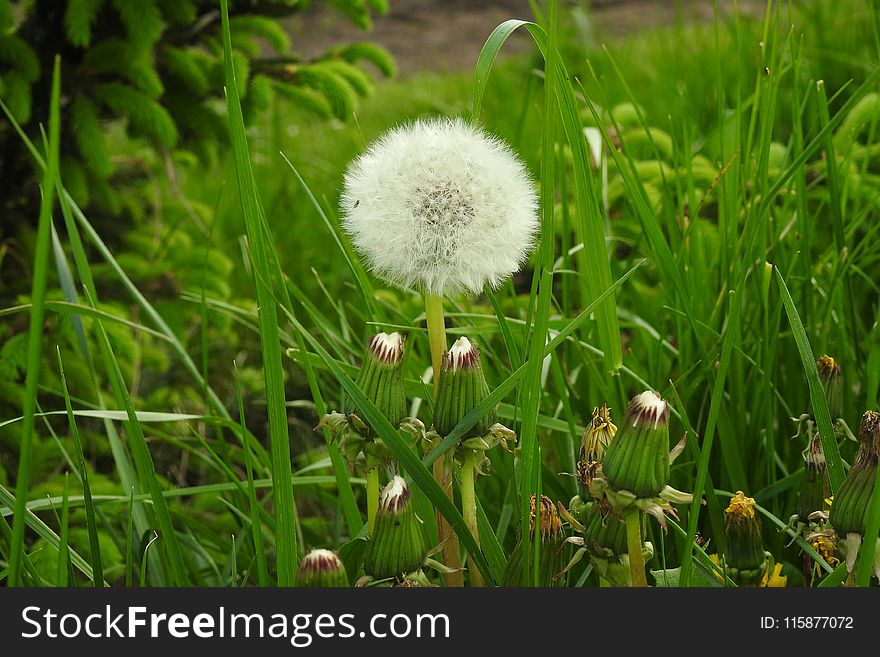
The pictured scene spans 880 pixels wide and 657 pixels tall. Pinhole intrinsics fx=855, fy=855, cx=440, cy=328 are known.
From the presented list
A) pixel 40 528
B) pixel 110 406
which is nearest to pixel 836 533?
pixel 40 528

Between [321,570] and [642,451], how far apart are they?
0.78ft

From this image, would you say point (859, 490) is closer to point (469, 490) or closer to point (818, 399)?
point (818, 399)

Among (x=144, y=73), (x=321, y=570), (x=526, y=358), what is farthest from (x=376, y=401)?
(x=144, y=73)

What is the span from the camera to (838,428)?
0.84 meters

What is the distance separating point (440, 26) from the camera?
22.6 feet

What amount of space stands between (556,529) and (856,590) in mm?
229

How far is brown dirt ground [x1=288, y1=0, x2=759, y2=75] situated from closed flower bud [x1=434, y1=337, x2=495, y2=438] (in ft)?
17.5

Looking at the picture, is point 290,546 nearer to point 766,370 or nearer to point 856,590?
point 856,590

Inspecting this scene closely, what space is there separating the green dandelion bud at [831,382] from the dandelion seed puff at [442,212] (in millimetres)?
330

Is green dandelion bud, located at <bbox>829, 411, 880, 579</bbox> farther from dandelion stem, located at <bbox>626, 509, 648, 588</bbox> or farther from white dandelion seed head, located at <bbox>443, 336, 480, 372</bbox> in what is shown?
white dandelion seed head, located at <bbox>443, 336, 480, 372</bbox>

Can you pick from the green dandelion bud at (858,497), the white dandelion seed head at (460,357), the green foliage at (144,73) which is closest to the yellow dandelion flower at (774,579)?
the green dandelion bud at (858,497)

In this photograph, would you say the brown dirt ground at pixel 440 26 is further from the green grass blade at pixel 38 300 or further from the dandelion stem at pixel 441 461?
the green grass blade at pixel 38 300

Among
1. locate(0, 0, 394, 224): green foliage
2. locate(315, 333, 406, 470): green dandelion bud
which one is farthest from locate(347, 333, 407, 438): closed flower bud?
locate(0, 0, 394, 224): green foliage

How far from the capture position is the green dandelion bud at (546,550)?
2.31ft
